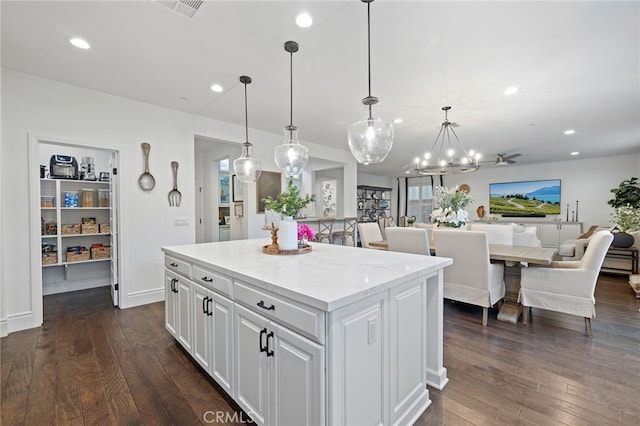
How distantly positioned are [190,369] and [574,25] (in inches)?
153

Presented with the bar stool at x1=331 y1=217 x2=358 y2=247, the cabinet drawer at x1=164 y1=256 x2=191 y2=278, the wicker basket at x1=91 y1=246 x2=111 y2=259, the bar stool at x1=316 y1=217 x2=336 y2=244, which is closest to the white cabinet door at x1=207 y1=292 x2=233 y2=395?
the cabinet drawer at x1=164 y1=256 x2=191 y2=278

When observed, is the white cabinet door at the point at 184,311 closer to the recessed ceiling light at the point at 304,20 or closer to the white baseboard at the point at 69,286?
the recessed ceiling light at the point at 304,20

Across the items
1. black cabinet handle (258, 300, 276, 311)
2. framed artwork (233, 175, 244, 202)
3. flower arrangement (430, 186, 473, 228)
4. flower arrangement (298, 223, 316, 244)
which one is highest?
framed artwork (233, 175, 244, 202)

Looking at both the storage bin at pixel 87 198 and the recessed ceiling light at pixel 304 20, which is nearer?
the recessed ceiling light at pixel 304 20

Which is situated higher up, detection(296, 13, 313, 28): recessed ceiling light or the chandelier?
detection(296, 13, 313, 28): recessed ceiling light

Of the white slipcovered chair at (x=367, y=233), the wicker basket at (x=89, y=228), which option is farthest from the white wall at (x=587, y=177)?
the wicker basket at (x=89, y=228)

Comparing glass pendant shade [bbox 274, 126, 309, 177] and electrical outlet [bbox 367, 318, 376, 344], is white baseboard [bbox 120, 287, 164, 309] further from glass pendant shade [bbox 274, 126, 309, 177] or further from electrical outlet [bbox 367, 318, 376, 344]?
electrical outlet [bbox 367, 318, 376, 344]

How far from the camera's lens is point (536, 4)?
5.93 feet

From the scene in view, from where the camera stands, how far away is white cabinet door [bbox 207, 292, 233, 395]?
165 centimetres

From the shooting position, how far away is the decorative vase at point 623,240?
15.4 ft

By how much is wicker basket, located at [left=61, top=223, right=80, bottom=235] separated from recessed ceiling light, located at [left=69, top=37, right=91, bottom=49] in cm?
273

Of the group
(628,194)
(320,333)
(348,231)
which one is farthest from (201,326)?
(628,194)

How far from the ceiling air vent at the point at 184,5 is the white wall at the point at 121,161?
6.96 feet

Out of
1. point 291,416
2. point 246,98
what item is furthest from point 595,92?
point 291,416
